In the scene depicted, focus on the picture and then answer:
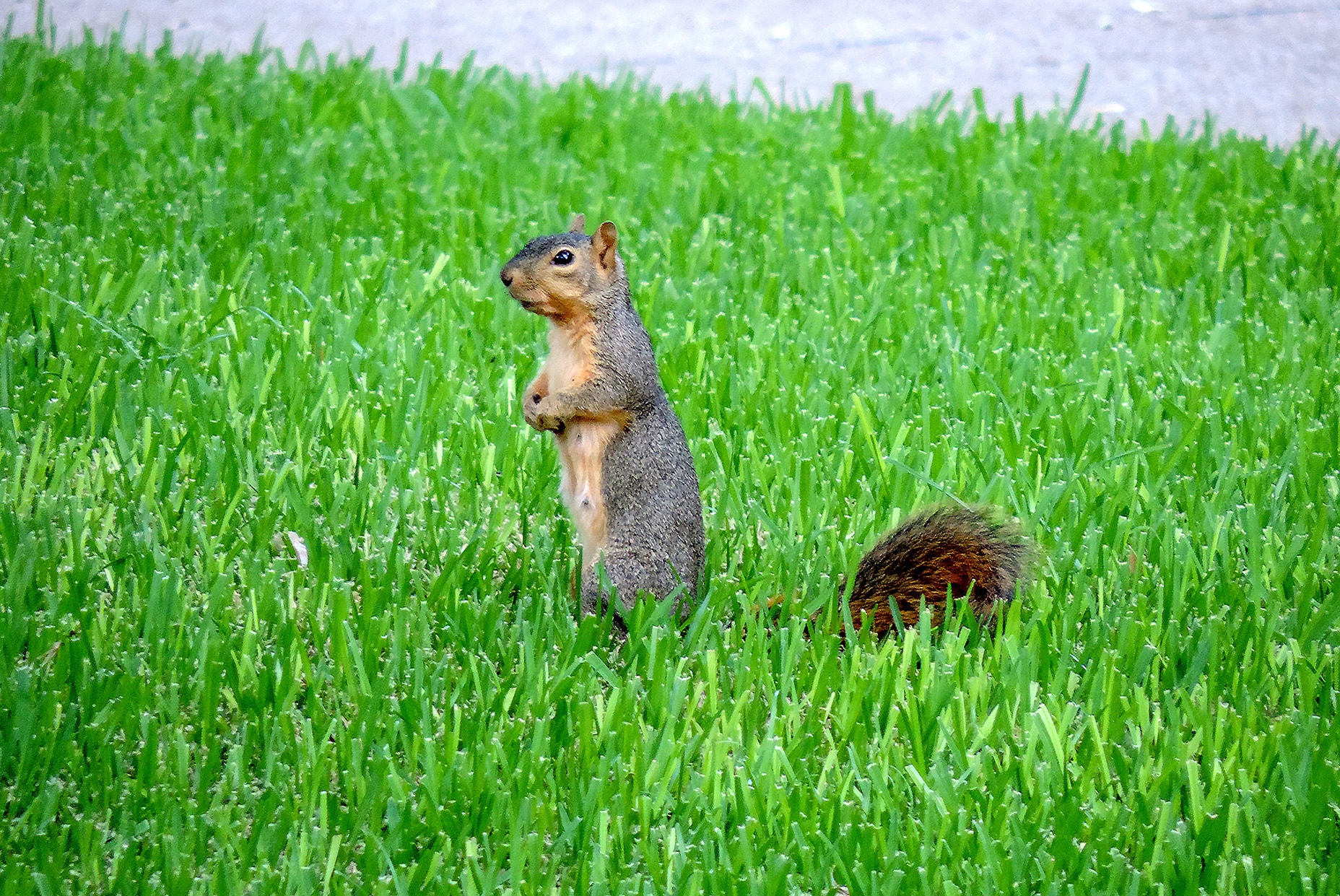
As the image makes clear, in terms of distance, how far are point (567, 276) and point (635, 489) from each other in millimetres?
459

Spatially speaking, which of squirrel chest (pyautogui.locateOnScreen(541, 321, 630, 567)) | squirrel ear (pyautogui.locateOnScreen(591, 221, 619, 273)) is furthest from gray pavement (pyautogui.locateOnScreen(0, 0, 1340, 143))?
squirrel chest (pyautogui.locateOnScreen(541, 321, 630, 567))

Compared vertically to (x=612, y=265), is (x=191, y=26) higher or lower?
higher

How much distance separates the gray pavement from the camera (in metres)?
7.42

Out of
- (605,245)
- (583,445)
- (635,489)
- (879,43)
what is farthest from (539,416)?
(879,43)

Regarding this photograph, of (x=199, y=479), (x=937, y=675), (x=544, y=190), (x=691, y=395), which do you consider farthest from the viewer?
(x=544, y=190)

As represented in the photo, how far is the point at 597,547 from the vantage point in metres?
2.87

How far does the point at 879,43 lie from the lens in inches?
318

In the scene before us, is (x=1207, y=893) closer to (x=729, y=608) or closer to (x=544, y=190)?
(x=729, y=608)

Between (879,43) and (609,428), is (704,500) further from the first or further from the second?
(879,43)

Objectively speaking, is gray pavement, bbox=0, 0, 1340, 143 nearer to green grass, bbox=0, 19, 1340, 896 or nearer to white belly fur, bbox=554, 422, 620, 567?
green grass, bbox=0, 19, 1340, 896

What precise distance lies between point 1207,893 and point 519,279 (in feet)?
5.51

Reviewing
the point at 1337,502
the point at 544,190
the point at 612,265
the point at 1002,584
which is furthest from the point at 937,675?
the point at 544,190

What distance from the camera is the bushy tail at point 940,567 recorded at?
2.88 m

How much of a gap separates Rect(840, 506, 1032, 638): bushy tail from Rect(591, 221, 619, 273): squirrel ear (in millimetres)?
810
